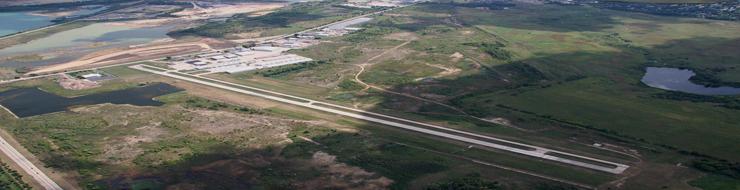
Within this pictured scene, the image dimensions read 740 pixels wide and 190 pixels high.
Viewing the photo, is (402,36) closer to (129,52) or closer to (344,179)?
(129,52)

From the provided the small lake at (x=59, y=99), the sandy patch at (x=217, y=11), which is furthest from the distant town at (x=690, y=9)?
the small lake at (x=59, y=99)

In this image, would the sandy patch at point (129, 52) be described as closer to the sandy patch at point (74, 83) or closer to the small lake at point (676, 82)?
the sandy patch at point (74, 83)

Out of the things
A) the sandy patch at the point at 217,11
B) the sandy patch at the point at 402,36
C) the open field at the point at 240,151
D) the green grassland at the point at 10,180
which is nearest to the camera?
the green grassland at the point at 10,180

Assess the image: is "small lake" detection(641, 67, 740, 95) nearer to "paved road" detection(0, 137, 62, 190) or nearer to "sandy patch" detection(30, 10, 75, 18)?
"paved road" detection(0, 137, 62, 190)

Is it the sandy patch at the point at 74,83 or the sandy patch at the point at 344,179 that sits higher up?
the sandy patch at the point at 344,179

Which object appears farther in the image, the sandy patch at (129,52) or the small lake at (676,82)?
the sandy patch at (129,52)

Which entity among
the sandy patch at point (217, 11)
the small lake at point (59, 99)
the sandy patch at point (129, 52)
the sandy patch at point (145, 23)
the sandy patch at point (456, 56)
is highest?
the sandy patch at point (456, 56)

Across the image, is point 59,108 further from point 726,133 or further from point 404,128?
point 726,133
